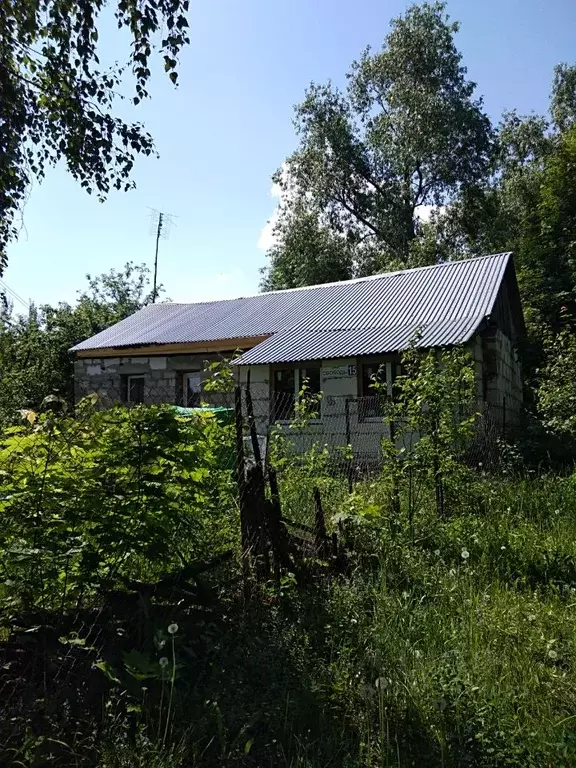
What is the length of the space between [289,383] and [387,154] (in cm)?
1698

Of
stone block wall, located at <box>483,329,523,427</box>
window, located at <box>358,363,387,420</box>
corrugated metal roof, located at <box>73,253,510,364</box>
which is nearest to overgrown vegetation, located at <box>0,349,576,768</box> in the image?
window, located at <box>358,363,387,420</box>

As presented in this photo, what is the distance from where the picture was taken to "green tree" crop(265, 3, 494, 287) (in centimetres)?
A: 2698

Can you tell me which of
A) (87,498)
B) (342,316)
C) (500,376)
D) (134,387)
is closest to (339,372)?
(342,316)

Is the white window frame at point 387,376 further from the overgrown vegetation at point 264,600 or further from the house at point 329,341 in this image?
the overgrown vegetation at point 264,600

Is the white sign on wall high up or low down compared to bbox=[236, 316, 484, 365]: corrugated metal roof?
down

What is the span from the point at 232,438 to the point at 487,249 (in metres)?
25.7

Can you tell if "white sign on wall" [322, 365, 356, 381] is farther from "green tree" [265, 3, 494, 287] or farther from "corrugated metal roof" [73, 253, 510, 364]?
"green tree" [265, 3, 494, 287]

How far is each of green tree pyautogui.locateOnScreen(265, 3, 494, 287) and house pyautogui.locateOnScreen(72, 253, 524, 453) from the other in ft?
29.7

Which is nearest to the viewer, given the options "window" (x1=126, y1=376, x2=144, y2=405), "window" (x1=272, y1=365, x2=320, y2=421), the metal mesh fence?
the metal mesh fence

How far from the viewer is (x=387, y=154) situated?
2783 centimetres

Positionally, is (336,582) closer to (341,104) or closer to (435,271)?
(435,271)

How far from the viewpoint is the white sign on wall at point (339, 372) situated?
45.0 ft

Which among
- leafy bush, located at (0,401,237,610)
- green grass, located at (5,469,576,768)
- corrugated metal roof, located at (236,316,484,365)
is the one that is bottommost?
green grass, located at (5,469,576,768)

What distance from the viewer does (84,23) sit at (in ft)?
14.6
